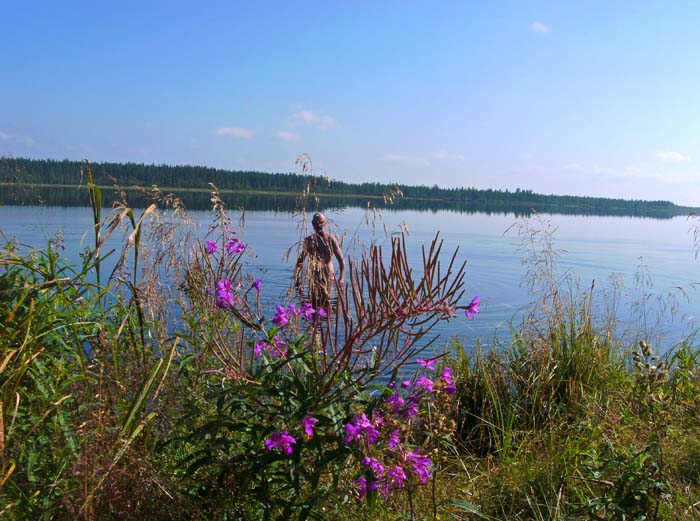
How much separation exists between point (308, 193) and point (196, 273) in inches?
45.7

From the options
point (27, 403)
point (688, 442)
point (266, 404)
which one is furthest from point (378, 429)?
point (688, 442)

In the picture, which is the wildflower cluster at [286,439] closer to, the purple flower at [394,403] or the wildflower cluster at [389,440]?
the wildflower cluster at [389,440]

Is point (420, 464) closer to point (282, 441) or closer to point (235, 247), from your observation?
point (282, 441)

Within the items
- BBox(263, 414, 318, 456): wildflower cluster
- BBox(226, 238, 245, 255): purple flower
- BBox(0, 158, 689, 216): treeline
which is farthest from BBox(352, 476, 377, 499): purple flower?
BBox(0, 158, 689, 216): treeline

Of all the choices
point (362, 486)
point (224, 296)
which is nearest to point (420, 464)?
point (362, 486)

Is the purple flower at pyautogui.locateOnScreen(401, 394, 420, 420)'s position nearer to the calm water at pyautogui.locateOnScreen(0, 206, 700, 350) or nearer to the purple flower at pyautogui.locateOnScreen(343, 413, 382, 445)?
the purple flower at pyautogui.locateOnScreen(343, 413, 382, 445)

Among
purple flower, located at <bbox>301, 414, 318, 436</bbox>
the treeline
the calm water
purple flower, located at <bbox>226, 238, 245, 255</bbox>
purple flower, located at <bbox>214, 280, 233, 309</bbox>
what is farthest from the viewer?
the treeline

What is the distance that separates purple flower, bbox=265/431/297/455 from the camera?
2082mm

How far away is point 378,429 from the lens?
7.66 ft

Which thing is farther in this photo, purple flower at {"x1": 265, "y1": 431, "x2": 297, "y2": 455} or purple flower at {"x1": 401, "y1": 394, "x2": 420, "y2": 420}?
purple flower at {"x1": 401, "y1": 394, "x2": 420, "y2": 420}

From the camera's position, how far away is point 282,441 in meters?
2.10

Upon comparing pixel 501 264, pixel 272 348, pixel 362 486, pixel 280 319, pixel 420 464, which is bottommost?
pixel 501 264

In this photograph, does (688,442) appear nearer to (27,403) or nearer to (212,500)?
(212,500)

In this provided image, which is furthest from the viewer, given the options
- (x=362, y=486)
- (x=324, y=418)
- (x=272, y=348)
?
(x=272, y=348)
